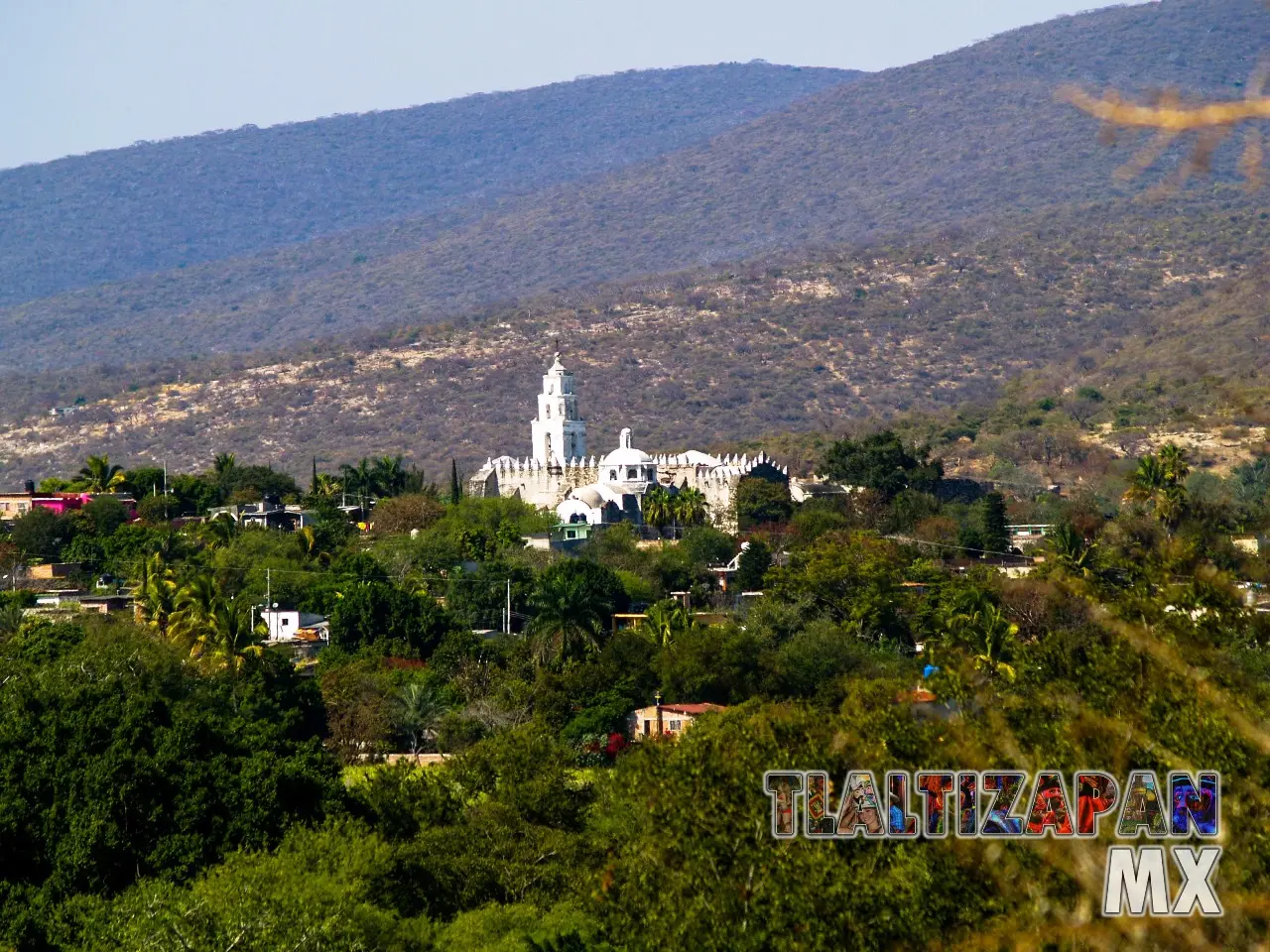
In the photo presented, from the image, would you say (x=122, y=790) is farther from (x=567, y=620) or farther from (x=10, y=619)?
(x=567, y=620)

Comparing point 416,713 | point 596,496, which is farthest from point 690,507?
point 416,713

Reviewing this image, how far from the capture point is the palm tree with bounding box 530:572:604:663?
6731 centimetres

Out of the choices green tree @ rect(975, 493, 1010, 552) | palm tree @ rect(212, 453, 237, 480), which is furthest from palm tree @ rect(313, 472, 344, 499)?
green tree @ rect(975, 493, 1010, 552)

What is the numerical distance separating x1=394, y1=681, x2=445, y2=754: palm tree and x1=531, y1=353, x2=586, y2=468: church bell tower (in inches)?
1896

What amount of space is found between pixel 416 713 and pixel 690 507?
33.6m

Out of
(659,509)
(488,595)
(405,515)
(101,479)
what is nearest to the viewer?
(488,595)

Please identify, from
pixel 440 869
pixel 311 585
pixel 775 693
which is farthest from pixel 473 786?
pixel 311 585

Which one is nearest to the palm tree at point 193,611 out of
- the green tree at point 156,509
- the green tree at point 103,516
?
the green tree at point 103,516

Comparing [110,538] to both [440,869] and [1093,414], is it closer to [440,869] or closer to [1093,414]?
[440,869]

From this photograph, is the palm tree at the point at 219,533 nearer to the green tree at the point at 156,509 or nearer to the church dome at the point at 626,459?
the green tree at the point at 156,509

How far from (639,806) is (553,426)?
8230 centimetres

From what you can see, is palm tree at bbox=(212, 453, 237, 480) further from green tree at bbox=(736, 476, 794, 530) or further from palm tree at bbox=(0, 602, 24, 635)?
palm tree at bbox=(0, 602, 24, 635)

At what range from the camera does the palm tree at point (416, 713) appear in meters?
61.3

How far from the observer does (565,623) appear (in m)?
67.9
